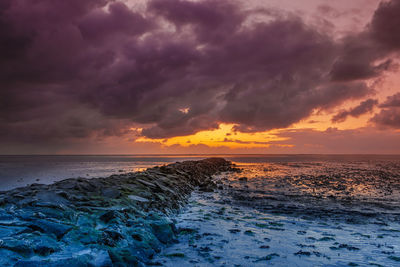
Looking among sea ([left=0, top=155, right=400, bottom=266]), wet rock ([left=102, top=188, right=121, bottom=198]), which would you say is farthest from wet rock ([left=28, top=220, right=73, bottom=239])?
wet rock ([left=102, top=188, right=121, bottom=198])

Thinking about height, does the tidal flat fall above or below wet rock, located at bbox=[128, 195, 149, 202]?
below

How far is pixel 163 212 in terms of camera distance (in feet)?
31.7

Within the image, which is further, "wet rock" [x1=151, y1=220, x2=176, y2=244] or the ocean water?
the ocean water

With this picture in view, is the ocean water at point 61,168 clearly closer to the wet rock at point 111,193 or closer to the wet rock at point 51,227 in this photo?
the wet rock at point 111,193

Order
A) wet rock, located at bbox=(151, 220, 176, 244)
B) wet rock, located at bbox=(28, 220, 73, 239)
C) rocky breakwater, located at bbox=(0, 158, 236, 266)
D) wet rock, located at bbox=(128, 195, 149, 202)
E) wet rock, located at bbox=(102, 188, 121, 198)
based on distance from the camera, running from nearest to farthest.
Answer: rocky breakwater, located at bbox=(0, 158, 236, 266), wet rock, located at bbox=(28, 220, 73, 239), wet rock, located at bbox=(151, 220, 176, 244), wet rock, located at bbox=(102, 188, 121, 198), wet rock, located at bbox=(128, 195, 149, 202)

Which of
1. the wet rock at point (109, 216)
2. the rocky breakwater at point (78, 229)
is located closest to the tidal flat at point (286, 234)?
the rocky breakwater at point (78, 229)

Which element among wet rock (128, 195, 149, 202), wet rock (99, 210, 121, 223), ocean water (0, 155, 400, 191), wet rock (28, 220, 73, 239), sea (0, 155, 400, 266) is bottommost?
ocean water (0, 155, 400, 191)

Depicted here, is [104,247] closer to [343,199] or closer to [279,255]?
[279,255]

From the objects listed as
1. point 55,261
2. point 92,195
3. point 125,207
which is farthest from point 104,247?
point 92,195

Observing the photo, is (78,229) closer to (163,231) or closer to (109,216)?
(109,216)

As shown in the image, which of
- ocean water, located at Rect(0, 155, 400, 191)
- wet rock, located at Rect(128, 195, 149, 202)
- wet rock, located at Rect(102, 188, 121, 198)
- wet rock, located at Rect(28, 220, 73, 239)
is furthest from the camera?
ocean water, located at Rect(0, 155, 400, 191)

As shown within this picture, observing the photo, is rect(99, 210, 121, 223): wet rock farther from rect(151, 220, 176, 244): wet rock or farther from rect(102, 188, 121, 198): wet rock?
rect(102, 188, 121, 198): wet rock

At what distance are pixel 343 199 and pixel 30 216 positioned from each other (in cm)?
1564

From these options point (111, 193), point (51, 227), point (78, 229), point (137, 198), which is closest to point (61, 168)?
point (111, 193)
